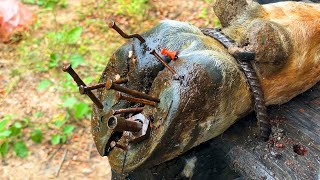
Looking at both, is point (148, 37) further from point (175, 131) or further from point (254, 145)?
point (254, 145)

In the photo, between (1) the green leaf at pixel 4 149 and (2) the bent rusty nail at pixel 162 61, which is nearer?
(2) the bent rusty nail at pixel 162 61

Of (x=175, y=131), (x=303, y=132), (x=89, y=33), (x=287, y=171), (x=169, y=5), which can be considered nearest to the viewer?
(x=175, y=131)

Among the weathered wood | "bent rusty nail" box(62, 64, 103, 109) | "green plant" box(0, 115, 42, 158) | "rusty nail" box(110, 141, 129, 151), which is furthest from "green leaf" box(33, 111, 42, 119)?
"rusty nail" box(110, 141, 129, 151)

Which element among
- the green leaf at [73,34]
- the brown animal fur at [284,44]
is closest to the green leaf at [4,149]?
the green leaf at [73,34]

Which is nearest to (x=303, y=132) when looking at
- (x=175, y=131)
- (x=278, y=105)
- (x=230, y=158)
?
(x=278, y=105)

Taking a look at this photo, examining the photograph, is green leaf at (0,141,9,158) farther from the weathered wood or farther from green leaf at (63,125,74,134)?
the weathered wood

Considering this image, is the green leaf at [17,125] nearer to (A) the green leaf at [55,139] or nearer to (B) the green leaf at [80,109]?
(A) the green leaf at [55,139]
